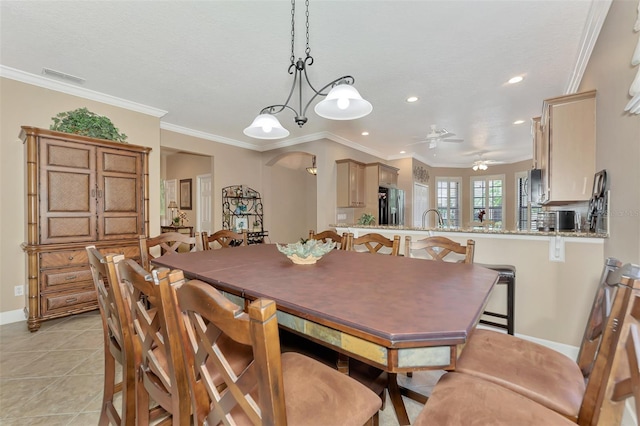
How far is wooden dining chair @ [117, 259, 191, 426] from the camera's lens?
86 cm

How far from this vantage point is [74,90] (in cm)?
328

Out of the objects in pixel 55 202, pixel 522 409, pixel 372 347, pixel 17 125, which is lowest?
pixel 522 409

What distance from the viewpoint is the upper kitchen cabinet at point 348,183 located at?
5215 millimetres

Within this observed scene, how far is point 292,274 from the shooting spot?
4.77 feet

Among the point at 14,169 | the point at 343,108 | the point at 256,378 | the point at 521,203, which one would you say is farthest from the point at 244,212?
the point at 521,203

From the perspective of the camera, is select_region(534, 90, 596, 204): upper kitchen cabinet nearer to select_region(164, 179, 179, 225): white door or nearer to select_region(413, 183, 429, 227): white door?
select_region(413, 183, 429, 227): white door

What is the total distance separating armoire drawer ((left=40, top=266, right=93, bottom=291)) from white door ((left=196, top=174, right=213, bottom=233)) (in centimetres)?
315

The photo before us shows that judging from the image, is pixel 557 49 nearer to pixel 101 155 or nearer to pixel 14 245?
pixel 101 155

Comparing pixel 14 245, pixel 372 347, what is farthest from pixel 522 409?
pixel 14 245

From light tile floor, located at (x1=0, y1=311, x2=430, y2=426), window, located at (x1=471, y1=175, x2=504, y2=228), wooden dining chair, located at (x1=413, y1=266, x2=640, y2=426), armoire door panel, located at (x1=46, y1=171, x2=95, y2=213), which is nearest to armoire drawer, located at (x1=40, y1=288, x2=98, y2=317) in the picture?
light tile floor, located at (x1=0, y1=311, x2=430, y2=426)

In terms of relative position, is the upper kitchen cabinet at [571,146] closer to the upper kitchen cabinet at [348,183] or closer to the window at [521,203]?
the upper kitchen cabinet at [348,183]

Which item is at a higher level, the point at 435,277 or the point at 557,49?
the point at 557,49

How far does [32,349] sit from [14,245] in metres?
1.32

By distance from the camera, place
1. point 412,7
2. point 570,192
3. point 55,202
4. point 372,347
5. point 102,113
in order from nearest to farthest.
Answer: point 372,347 < point 412,7 < point 570,192 < point 55,202 < point 102,113
